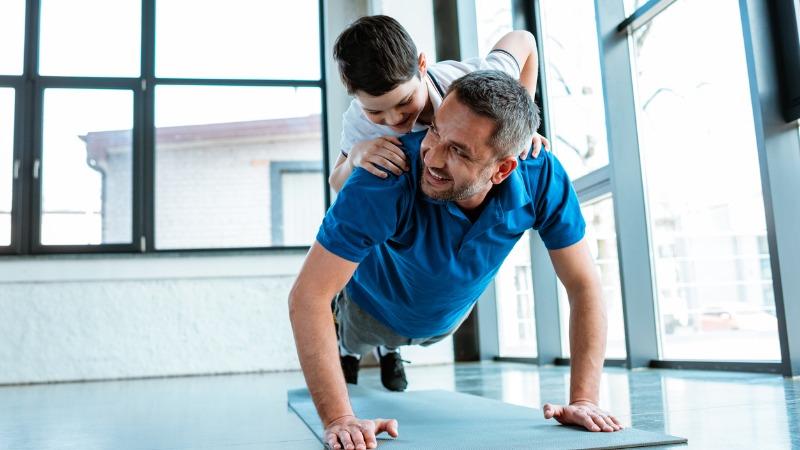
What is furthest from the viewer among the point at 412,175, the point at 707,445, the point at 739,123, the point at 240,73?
the point at 240,73

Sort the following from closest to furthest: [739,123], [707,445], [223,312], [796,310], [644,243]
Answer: [707,445] → [796,310] → [739,123] → [644,243] → [223,312]

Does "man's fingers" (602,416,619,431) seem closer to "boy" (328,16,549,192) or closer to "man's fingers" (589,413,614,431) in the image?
"man's fingers" (589,413,614,431)

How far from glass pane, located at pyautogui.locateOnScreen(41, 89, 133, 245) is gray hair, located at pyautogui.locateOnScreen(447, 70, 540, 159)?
12.7ft

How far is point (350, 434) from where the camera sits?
1338mm

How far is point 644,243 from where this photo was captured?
3334 mm

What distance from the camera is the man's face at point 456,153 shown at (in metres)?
1.41

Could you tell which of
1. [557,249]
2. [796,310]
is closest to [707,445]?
[557,249]

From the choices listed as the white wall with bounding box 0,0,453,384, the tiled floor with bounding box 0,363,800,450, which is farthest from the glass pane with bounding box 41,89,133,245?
the tiled floor with bounding box 0,363,800,450

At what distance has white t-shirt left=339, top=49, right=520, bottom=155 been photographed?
1.89 meters

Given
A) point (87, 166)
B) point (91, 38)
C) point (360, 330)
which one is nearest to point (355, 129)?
point (360, 330)

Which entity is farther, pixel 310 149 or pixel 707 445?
pixel 310 149

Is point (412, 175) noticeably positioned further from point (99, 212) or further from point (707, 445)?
point (99, 212)

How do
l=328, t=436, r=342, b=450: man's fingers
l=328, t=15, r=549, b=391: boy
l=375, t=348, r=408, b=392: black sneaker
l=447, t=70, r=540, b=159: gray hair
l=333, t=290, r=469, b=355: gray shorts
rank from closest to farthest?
l=328, t=436, r=342, b=450: man's fingers < l=447, t=70, r=540, b=159: gray hair < l=328, t=15, r=549, b=391: boy < l=333, t=290, r=469, b=355: gray shorts < l=375, t=348, r=408, b=392: black sneaker

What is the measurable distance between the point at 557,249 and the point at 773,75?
1397mm
